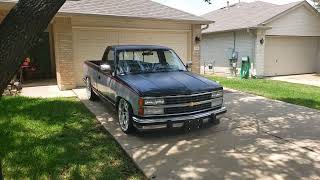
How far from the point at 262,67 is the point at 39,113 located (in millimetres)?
12922

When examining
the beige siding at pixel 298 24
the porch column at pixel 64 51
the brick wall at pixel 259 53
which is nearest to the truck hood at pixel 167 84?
the porch column at pixel 64 51

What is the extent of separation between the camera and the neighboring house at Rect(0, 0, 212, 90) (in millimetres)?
11898

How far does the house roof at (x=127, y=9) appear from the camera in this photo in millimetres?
12302

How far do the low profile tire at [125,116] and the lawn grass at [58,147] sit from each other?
0.38 m

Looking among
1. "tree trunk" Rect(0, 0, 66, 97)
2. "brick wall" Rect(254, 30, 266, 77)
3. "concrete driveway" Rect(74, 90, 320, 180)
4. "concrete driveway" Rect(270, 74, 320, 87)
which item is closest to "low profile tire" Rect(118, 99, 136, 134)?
"concrete driveway" Rect(74, 90, 320, 180)

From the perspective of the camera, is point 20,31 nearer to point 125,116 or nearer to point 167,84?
point 167,84

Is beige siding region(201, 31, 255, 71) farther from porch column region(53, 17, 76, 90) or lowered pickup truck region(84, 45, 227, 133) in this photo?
lowered pickup truck region(84, 45, 227, 133)

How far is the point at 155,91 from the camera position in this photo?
5852 millimetres

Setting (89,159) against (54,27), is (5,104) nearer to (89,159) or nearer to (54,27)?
(54,27)

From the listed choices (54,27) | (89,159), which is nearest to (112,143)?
(89,159)

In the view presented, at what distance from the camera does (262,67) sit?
17.5 metres

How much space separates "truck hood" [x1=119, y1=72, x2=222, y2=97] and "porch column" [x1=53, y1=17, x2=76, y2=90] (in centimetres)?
584

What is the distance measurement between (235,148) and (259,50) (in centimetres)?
1249

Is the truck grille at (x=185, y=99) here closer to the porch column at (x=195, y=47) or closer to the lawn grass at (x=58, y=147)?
the lawn grass at (x=58, y=147)
